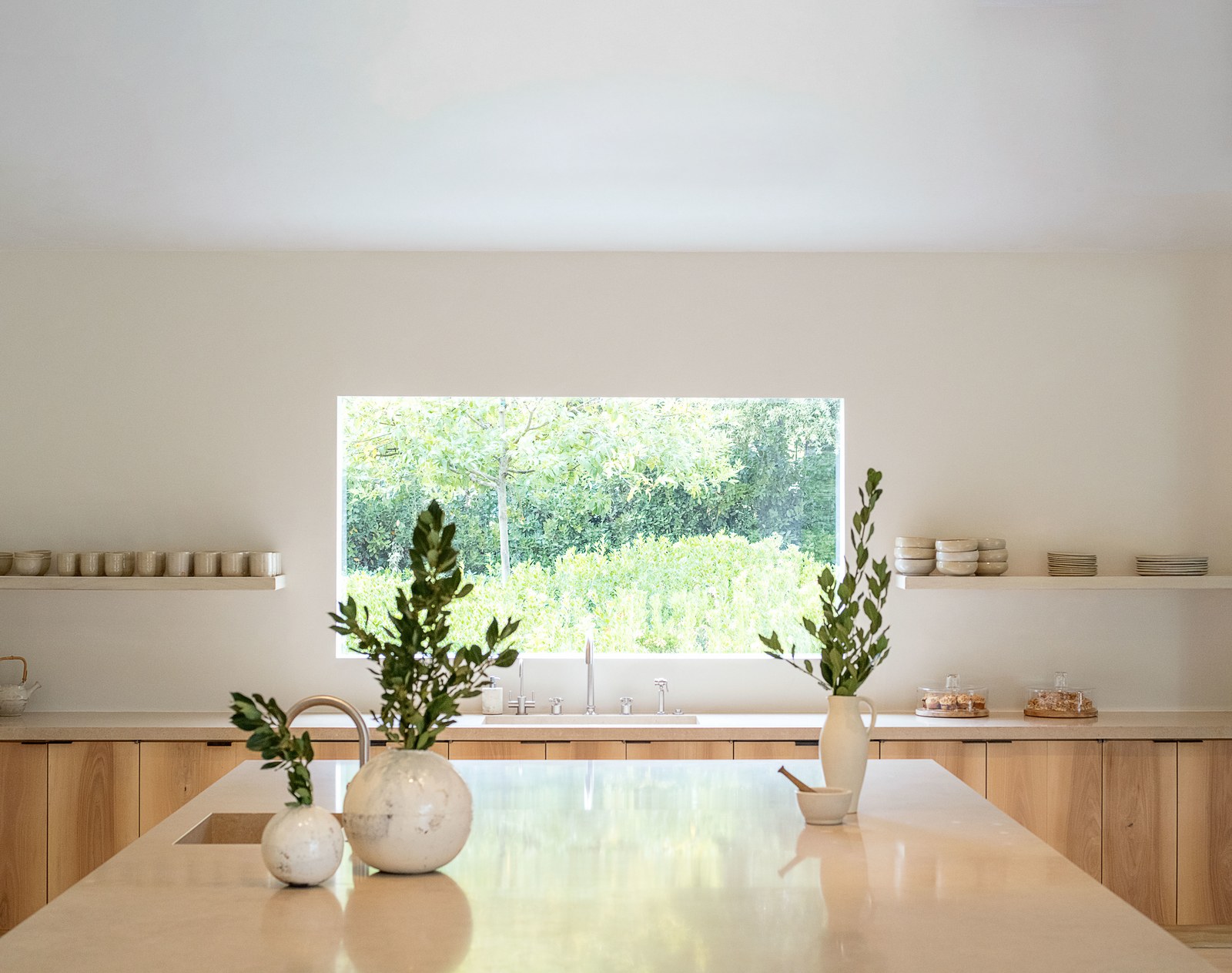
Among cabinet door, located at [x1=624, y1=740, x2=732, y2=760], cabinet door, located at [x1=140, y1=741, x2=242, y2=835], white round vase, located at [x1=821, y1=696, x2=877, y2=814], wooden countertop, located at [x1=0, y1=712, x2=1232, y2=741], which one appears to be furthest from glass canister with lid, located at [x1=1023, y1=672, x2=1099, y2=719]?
cabinet door, located at [x1=140, y1=741, x2=242, y2=835]

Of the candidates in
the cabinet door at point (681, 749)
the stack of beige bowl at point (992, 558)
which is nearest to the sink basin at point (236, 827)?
the cabinet door at point (681, 749)

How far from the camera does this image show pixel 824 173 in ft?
12.3

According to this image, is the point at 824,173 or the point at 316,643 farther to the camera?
the point at 316,643

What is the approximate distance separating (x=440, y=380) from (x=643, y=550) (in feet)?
4.01

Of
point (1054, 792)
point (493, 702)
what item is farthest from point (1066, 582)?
point (493, 702)

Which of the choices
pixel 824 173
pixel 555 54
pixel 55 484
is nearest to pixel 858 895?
pixel 555 54

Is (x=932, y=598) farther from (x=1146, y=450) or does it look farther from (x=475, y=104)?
(x=475, y=104)

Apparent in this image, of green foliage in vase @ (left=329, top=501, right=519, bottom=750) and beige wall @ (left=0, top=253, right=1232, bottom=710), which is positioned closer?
green foliage in vase @ (left=329, top=501, right=519, bottom=750)

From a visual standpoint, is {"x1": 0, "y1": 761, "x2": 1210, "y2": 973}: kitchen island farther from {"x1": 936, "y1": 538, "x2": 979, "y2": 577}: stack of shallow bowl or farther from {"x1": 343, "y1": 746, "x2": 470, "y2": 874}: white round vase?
{"x1": 936, "y1": 538, "x2": 979, "y2": 577}: stack of shallow bowl

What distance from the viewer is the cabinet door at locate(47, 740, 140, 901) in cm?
428

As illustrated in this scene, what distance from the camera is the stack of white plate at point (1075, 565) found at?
15.5 ft

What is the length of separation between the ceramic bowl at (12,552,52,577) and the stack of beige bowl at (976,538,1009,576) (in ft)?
12.7

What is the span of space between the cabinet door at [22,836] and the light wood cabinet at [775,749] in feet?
8.78

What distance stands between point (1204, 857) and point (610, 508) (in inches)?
111
